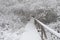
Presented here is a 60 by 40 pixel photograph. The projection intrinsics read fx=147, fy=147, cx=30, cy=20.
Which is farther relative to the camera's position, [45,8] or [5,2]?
[5,2]

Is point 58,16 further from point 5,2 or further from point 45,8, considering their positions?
point 5,2

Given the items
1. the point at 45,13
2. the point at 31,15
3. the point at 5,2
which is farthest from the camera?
the point at 5,2

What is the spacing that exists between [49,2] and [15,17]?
4.37 metres

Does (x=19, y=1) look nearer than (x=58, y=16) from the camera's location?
No

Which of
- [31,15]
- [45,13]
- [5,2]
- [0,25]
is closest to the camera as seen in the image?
[0,25]

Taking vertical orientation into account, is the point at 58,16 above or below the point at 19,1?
below

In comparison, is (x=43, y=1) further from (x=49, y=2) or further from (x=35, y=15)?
(x=35, y=15)

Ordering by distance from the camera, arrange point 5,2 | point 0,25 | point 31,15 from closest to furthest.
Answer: point 0,25, point 31,15, point 5,2

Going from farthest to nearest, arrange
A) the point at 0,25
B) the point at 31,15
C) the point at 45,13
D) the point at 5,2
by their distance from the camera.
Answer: the point at 5,2 → the point at 31,15 → the point at 45,13 → the point at 0,25

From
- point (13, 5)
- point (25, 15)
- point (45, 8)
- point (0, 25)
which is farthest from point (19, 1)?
point (0, 25)

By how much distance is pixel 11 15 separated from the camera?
17.2 metres

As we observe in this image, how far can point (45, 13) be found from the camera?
15875 mm

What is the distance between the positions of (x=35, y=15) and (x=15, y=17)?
2.31 meters

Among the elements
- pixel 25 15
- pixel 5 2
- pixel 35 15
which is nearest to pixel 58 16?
pixel 35 15
